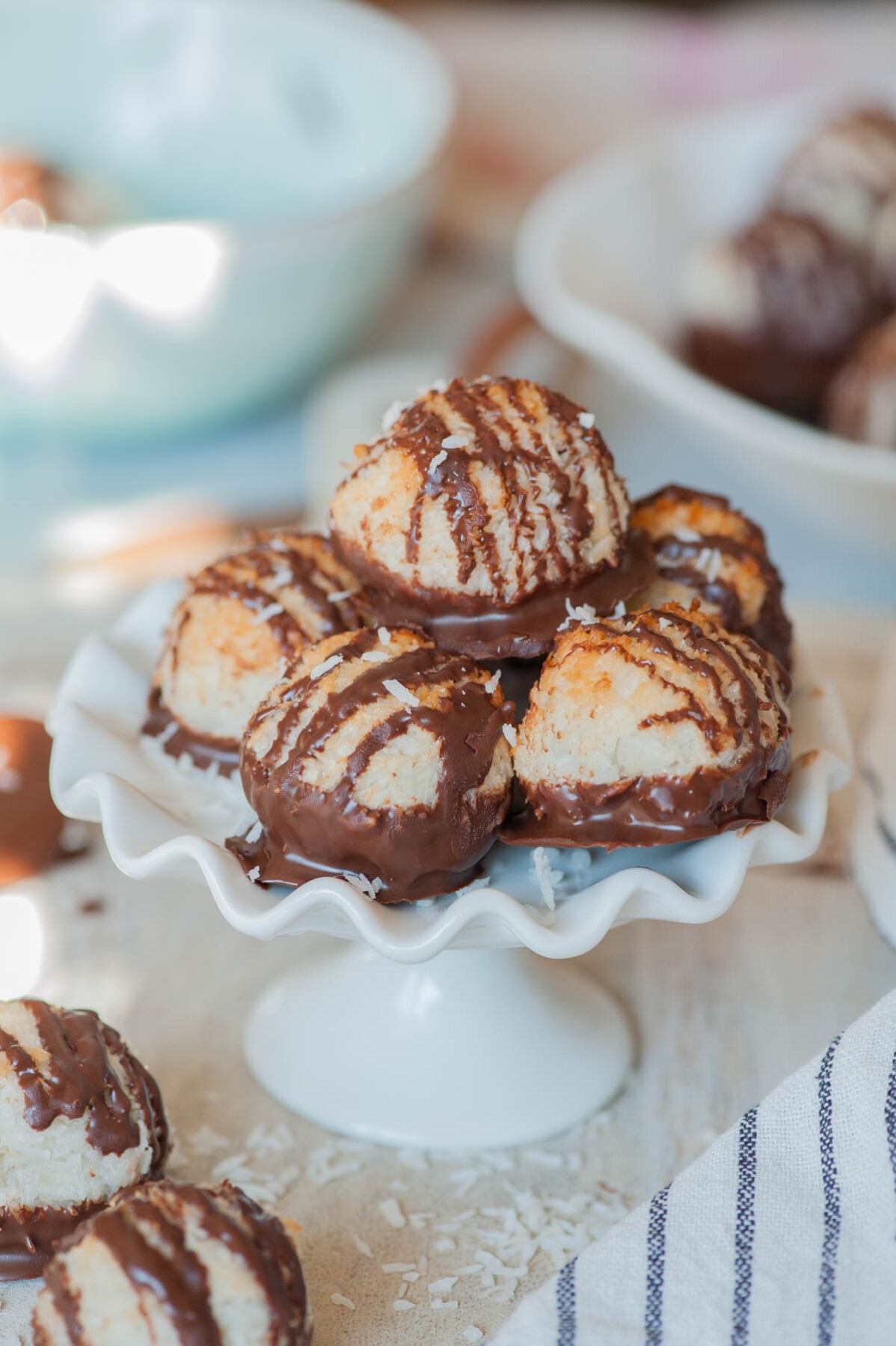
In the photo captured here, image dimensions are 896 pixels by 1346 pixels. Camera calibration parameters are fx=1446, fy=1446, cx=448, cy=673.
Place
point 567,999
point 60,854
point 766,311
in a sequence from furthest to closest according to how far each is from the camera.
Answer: point 766,311 < point 60,854 < point 567,999

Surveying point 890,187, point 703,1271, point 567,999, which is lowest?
point 567,999

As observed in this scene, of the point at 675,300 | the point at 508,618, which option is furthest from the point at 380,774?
the point at 675,300

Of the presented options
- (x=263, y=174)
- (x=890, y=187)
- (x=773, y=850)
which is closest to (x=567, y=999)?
(x=773, y=850)

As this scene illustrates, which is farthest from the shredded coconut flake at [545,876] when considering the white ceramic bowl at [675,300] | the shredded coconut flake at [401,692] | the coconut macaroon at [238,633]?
the white ceramic bowl at [675,300]

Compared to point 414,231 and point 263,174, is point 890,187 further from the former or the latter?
point 263,174

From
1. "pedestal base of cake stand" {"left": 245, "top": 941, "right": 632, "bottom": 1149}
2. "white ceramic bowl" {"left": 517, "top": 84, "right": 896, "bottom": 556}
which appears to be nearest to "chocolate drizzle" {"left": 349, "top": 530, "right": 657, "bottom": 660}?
"pedestal base of cake stand" {"left": 245, "top": 941, "right": 632, "bottom": 1149}

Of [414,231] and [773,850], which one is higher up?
[773,850]

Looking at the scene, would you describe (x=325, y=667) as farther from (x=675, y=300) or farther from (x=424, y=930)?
(x=675, y=300)
